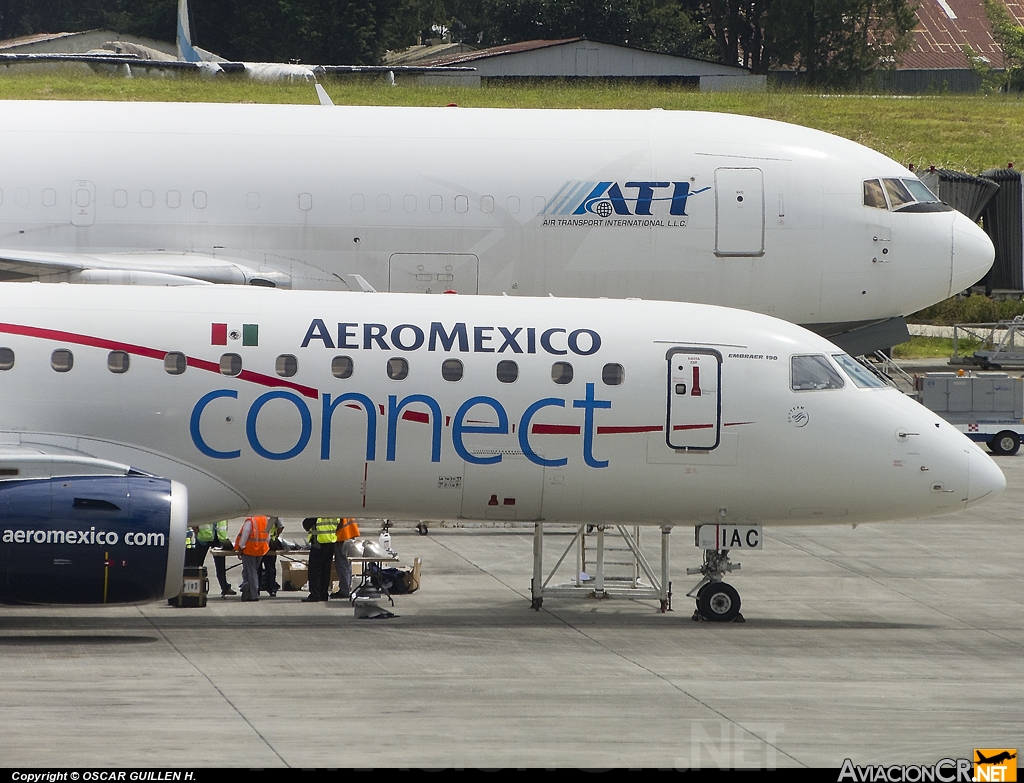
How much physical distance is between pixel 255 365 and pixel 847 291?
11.6 metres

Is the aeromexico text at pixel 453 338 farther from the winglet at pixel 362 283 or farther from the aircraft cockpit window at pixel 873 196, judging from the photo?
the aircraft cockpit window at pixel 873 196

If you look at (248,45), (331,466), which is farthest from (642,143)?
(248,45)

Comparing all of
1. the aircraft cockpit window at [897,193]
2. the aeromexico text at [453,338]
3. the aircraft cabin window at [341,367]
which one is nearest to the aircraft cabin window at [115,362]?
the aeromexico text at [453,338]

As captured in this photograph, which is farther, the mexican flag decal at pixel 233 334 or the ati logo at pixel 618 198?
the ati logo at pixel 618 198

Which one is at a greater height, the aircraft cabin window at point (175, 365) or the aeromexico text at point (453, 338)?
the aeromexico text at point (453, 338)

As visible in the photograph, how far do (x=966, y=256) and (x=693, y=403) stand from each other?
385 inches

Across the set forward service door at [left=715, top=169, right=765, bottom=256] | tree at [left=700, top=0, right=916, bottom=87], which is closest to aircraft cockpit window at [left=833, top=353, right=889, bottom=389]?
forward service door at [left=715, top=169, right=765, bottom=256]

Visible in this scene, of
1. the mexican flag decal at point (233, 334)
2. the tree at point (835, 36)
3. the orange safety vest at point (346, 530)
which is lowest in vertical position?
the orange safety vest at point (346, 530)

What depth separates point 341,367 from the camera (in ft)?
55.5

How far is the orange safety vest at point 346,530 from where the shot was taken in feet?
61.7

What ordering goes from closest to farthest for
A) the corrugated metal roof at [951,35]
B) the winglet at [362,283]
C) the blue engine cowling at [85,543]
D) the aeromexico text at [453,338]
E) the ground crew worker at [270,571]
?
the blue engine cowling at [85,543], the aeromexico text at [453,338], the ground crew worker at [270,571], the winglet at [362,283], the corrugated metal roof at [951,35]

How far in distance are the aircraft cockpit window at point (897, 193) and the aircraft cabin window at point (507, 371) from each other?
10.2 metres

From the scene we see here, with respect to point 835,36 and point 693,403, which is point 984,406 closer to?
point 693,403

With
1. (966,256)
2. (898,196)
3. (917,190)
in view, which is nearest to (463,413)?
(898,196)
